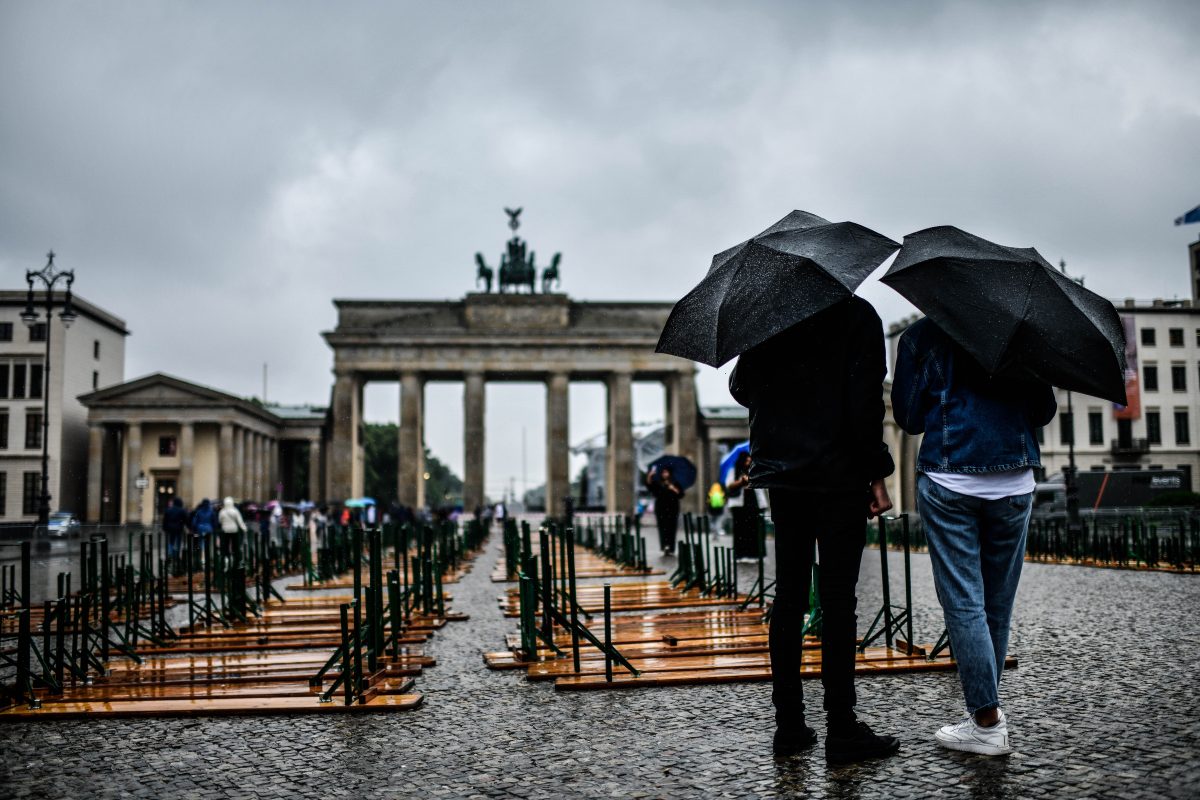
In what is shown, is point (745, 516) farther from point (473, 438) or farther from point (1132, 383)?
point (1132, 383)

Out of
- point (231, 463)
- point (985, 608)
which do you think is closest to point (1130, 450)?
point (231, 463)

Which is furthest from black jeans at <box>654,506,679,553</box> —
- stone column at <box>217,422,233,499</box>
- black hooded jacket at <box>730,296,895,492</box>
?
stone column at <box>217,422,233,499</box>

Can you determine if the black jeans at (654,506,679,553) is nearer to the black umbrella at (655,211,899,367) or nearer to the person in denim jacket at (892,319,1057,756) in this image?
the black umbrella at (655,211,899,367)

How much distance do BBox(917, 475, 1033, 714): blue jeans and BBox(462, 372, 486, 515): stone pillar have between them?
6031 centimetres

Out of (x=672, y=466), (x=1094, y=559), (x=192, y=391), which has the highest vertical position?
→ (x=192, y=391)

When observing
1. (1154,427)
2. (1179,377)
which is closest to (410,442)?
(1154,427)

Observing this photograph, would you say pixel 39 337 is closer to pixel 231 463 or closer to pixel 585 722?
pixel 231 463

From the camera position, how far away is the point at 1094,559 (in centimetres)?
1830

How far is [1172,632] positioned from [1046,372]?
16.4ft

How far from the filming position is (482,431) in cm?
6575

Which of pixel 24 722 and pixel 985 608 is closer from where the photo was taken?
pixel 985 608

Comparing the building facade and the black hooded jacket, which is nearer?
the black hooded jacket

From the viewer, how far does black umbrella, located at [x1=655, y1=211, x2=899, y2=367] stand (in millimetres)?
4605

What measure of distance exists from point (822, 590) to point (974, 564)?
25.8 inches
